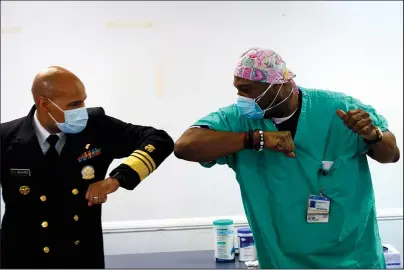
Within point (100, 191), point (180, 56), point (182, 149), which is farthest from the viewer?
point (180, 56)

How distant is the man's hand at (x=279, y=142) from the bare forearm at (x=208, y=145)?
0.26 feet

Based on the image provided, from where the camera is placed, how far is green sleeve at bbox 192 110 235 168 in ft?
4.84

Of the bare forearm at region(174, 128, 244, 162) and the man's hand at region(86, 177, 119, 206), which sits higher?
the bare forearm at region(174, 128, 244, 162)

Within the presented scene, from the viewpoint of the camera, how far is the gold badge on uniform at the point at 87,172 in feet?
4.98

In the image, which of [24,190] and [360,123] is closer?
[360,123]

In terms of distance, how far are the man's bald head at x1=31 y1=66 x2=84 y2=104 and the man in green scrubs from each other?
15.0 inches

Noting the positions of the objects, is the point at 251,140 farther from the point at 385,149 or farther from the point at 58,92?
the point at 58,92

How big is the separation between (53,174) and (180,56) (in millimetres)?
1307

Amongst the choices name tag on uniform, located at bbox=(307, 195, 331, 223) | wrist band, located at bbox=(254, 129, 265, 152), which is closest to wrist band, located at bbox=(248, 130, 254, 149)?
wrist band, located at bbox=(254, 129, 265, 152)

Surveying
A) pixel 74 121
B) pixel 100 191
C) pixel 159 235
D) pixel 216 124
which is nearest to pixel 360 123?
pixel 216 124

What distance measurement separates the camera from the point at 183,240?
8.66 ft

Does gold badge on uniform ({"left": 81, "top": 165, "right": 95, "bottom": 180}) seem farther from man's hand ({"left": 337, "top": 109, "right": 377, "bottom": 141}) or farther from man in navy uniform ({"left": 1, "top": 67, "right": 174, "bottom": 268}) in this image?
man's hand ({"left": 337, "top": 109, "right": 377, "bottom": 141})

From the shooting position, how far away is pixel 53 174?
149 centimetres

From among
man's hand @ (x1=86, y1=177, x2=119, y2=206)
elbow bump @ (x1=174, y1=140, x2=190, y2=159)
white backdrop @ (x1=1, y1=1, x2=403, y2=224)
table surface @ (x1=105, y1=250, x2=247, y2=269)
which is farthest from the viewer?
white backdrop @ (x1=1, y1=1, x2=403, y2=224)
